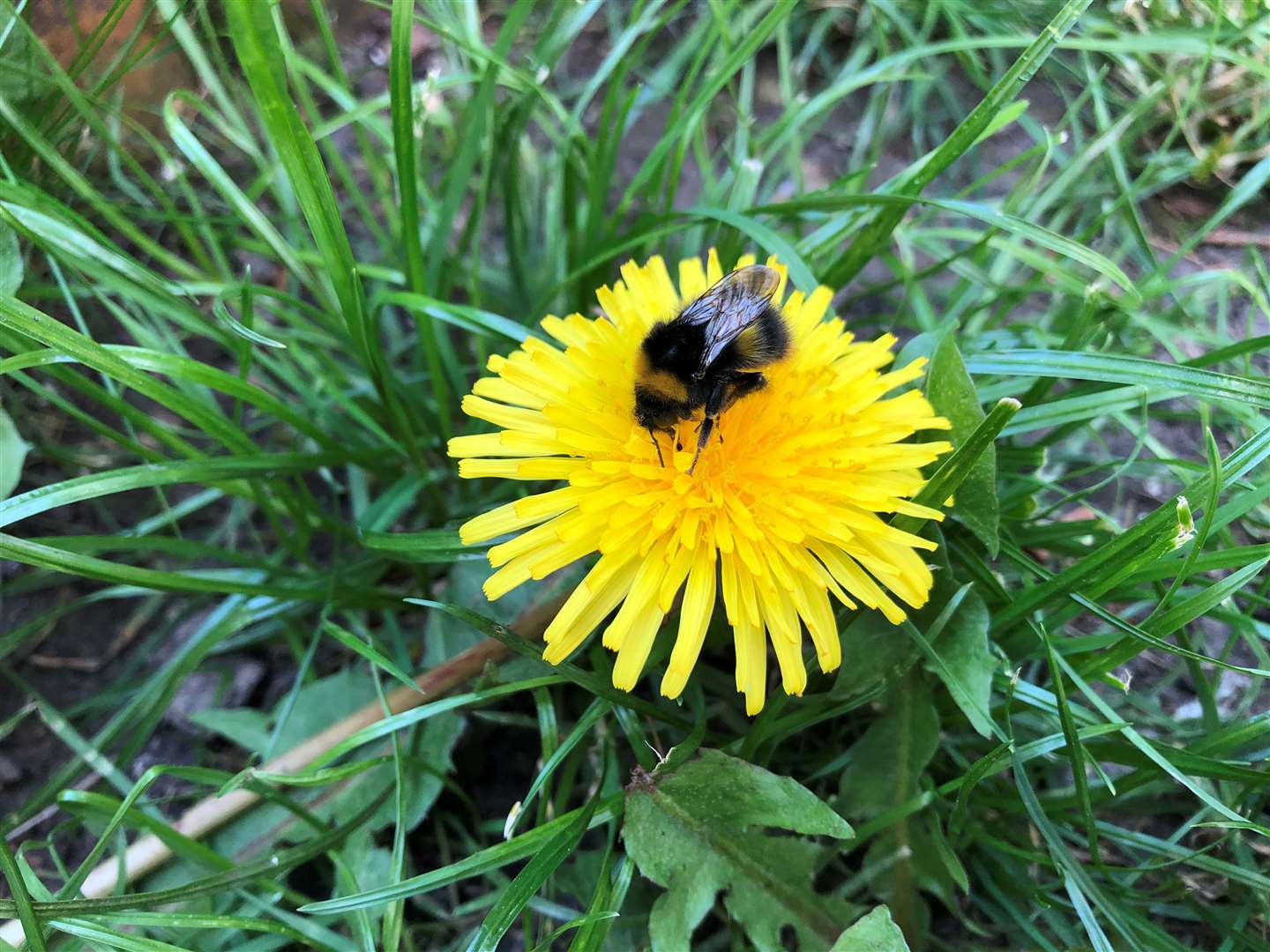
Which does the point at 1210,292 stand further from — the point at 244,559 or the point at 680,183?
the point at 244,559

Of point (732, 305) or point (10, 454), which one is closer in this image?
point (732, 305)

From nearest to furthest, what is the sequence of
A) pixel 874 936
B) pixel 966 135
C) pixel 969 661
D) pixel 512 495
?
pixel 874 936 → pixel 969 661 → pixel 966 135 → pixel 512 495

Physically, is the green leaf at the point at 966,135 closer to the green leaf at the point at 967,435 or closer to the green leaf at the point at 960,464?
A: the green leaf at the point at 967,435

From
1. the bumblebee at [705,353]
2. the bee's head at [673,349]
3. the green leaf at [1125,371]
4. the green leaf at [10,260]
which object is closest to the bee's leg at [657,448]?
the bumblebee at [705,353]

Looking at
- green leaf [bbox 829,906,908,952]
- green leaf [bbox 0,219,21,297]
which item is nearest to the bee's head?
green leaf [bbox 829,906,908,952]

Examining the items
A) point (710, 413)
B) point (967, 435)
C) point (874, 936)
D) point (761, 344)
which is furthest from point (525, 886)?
point (967, 435)

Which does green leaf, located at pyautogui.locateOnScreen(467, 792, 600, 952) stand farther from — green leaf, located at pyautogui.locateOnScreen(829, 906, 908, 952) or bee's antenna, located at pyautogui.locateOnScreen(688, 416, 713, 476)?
bee's antenna, located at pyautogui.locateOnScreen(688, 416, 713, 476)

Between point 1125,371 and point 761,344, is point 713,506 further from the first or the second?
point 1125,371
